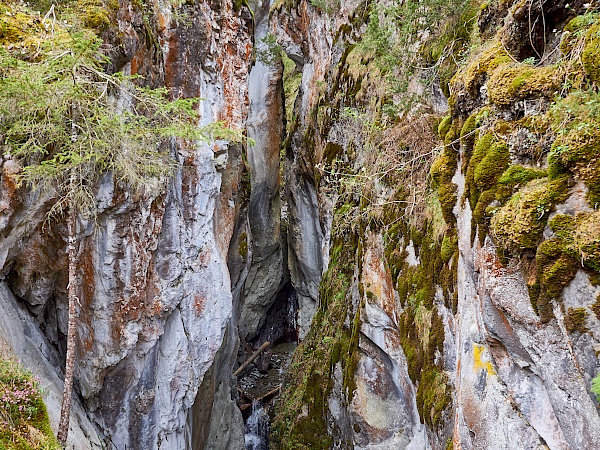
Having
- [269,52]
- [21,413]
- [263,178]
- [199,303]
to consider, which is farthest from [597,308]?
[269,52]

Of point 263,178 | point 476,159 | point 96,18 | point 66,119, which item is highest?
point 263,178

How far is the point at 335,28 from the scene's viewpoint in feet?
Result: 45.1

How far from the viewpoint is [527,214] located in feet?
11.0

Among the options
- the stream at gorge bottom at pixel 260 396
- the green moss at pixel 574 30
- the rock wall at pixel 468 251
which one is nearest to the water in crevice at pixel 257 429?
the stream at gorge bottom at pixel 260 396

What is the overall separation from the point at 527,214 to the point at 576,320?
2.84ft

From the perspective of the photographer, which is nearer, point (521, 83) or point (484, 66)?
point (521, 83)

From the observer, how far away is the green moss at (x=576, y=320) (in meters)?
2.91

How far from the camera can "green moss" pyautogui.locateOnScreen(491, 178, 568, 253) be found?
322cm

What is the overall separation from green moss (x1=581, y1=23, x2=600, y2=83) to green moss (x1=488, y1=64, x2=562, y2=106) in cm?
26

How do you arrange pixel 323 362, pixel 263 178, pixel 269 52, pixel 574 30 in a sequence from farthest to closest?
pixel 263 178, pixel 269 52, pixel 323 362, pixel 574 30

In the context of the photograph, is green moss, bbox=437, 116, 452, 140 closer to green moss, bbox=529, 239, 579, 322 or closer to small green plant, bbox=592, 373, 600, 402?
green moss, bbox=529, 239, 579, 322

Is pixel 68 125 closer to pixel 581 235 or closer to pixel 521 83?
pixel 521 83

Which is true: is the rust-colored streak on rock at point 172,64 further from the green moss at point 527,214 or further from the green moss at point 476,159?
the green moss at point 527,214

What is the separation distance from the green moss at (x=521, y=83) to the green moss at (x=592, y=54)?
26cm
